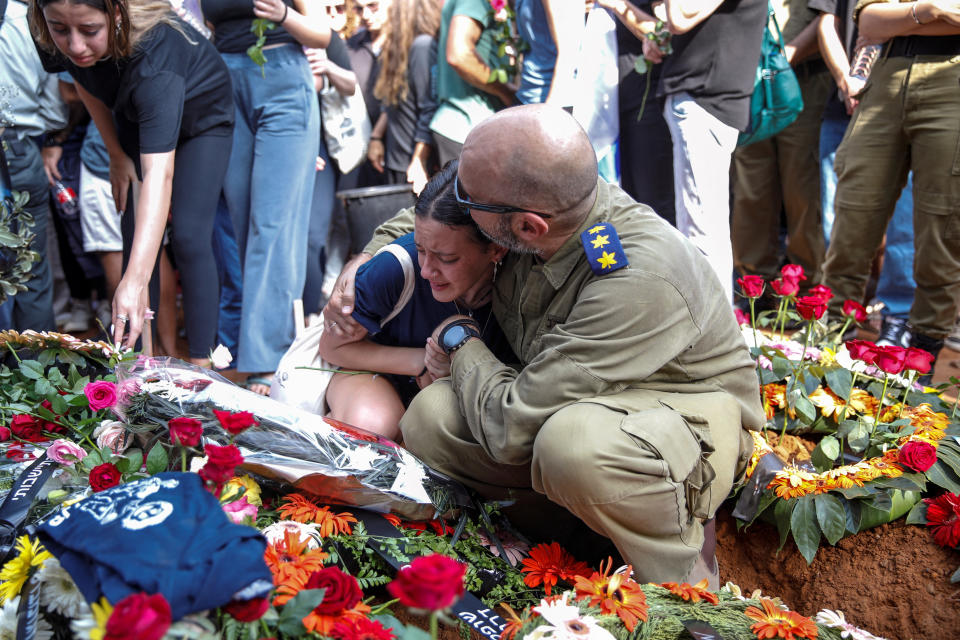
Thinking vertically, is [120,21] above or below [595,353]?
above

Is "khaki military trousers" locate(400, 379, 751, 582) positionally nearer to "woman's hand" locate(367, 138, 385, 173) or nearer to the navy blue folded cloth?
the navy blue folded cloth

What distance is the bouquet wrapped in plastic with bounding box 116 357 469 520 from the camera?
2.14 metres

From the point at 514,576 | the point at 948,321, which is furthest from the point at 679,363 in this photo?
the point at 948,321

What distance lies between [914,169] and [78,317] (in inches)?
195

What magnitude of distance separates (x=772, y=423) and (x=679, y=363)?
38.5 inches

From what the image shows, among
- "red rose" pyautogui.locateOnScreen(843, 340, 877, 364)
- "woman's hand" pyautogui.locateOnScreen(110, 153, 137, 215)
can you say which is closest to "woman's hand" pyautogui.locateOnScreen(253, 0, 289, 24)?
"woman's hand" pyautogui.locateOnScreen(110, 153, 137, 215)

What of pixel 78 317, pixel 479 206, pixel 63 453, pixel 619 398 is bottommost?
pixel 78 317

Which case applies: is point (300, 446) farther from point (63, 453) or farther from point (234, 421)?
point (63, 453)

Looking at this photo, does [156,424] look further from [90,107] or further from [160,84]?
[90,107]

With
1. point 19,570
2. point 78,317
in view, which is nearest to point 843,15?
point 19,570

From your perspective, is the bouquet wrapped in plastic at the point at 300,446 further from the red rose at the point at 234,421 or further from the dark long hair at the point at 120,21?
the dark long hair at the point at 120,21

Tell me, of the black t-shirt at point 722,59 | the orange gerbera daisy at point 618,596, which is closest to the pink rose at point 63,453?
the orange gerbera daisy at point 618,596

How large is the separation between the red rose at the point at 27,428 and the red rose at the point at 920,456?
2619 mm

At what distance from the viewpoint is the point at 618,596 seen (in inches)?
72.9
